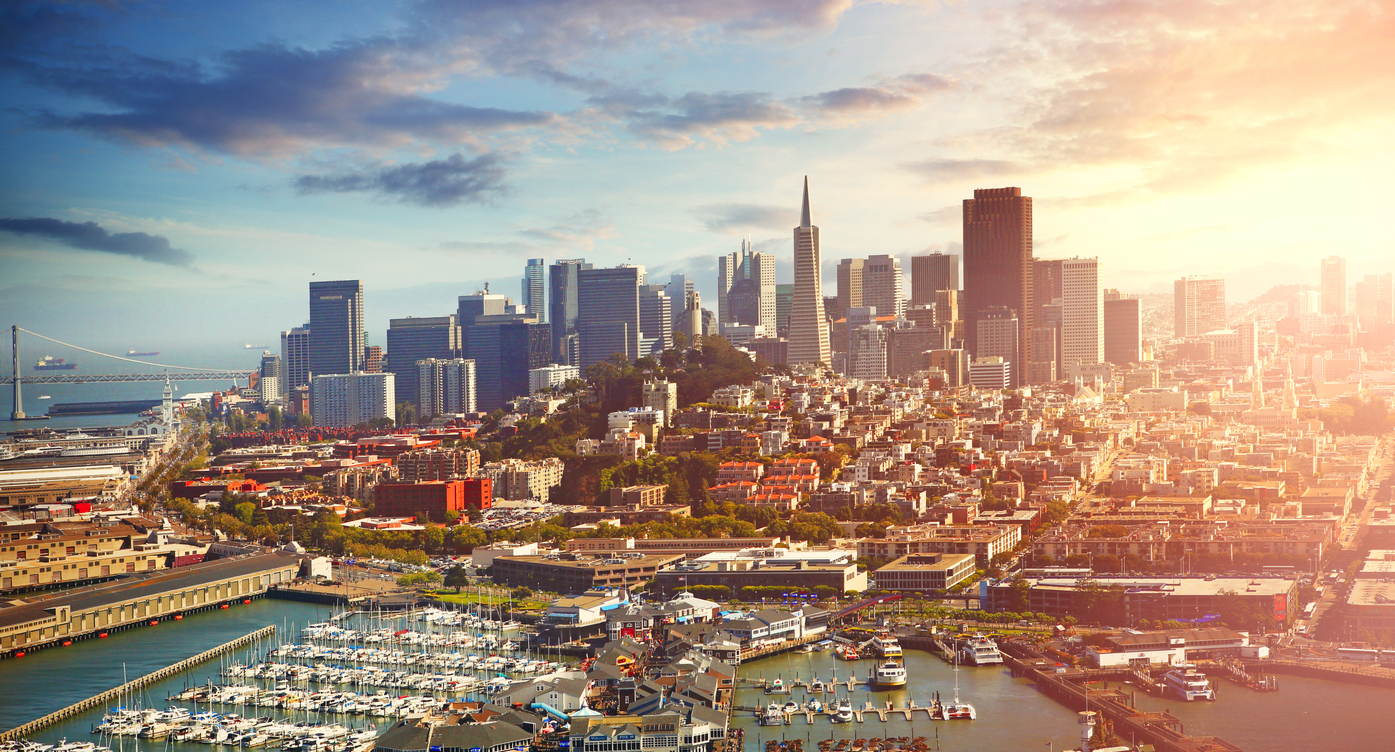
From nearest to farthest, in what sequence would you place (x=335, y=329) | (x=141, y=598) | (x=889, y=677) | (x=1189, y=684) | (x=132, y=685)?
(x=1189, y=684) → (x=889, y=677) → (x=132, y=685) → (x=141, y=598) → (x=335, y=329)

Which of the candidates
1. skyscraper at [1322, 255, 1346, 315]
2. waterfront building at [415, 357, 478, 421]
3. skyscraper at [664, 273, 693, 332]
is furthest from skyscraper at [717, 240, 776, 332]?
skyscraper at [1322, 255, 1346, 315]

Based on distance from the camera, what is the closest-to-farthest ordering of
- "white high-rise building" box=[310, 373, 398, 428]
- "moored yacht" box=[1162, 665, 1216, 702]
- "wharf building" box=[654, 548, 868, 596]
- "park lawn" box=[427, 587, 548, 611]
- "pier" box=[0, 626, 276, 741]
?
"pier" box=[0, 626, 276, 741], "moored yacht" box=[1162, 665, 1216, 702], "park lawn" box=[427, 587, 548, 611], "wharf building" box=[654, 548, 868, 596], "white high-rise building" box=[310, 373, 398, 428]

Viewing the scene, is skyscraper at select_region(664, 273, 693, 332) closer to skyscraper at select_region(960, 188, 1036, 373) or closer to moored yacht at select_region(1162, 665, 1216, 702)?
skyscraper at select_region(960, 188, 1036, 373)

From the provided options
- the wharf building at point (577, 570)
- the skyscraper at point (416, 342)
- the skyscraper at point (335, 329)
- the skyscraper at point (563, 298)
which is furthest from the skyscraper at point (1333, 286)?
the skyscraper at point (335, 329)

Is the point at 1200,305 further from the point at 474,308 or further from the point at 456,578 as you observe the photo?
the point at 456,578

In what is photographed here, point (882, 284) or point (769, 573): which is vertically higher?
point (882, 284)

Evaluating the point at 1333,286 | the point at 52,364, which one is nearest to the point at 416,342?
the point at 52,364
